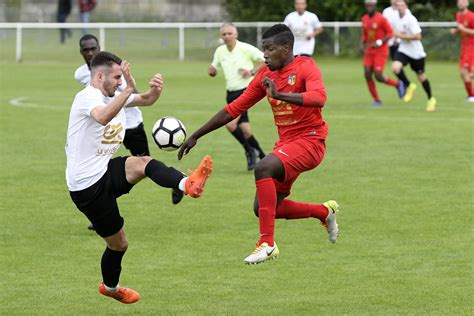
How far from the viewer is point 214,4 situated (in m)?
63.8

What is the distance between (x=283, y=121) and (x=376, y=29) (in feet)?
54.2

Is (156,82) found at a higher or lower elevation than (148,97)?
higher

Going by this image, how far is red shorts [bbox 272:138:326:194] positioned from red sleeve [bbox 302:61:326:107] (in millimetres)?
466

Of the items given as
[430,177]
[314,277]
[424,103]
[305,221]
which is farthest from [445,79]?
[314,277]

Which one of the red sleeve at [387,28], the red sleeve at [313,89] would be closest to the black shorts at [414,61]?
the red sleeve at [387,28]

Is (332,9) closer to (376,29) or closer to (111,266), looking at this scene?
(376,29)

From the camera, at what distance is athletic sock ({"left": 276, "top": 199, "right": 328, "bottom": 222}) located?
390 inches

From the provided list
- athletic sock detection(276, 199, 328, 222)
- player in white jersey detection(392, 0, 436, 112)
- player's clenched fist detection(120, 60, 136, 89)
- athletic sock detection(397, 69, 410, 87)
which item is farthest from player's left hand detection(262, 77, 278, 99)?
athletic sock detection(397, 69, 410, 87)

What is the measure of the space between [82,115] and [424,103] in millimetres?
18917

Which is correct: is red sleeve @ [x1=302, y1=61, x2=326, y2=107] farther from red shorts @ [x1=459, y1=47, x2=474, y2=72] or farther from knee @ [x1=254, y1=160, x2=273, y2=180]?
red shorts @ [x1=459, y1=47, x2=474, y2=72]

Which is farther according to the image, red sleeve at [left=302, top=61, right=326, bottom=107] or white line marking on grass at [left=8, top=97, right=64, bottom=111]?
white line marking on grass at [left=8, top=97, right=64, bottom=111]

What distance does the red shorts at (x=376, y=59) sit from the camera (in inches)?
999

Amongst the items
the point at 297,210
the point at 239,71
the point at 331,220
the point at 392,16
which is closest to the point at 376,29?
the point at 392,16

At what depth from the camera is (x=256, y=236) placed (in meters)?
11.7
